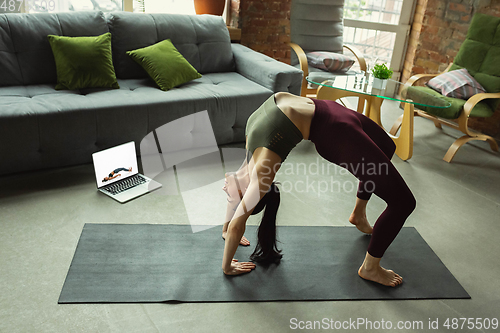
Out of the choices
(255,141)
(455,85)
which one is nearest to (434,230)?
(255,141)

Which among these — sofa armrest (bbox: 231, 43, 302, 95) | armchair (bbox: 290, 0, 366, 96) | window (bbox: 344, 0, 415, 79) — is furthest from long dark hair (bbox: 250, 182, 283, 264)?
window (bbox: 344, 0, 415, 79)

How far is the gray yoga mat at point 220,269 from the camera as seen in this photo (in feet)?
5.91

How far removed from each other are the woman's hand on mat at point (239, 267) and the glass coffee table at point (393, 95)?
1615mm

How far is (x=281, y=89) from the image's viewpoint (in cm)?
316

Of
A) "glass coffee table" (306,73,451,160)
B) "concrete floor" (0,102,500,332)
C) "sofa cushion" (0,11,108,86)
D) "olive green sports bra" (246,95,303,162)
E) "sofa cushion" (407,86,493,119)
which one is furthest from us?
"sofa cushion" (407,86,493,119)

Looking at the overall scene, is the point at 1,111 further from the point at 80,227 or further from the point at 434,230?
the point at 434,230

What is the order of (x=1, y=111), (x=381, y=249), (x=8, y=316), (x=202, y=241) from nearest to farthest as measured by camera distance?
1. (x=8, y=316)
2. (x=381, y=249)
3. (x=202, y=241)
4. (x=1, y=111)

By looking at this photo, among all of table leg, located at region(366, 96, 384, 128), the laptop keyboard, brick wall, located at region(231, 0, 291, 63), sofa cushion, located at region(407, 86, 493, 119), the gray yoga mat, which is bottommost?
the gray yoga mat

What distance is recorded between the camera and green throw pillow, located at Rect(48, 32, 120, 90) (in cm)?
282

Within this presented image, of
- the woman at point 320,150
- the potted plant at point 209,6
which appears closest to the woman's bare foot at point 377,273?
the woman at point 320,150

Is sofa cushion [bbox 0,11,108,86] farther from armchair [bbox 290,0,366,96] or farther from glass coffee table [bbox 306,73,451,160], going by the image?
armchair [bbox 290,0,366,96]

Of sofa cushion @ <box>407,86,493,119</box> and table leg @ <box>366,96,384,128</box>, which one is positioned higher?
sofa cushion @ <box>407,86,493,119</box>

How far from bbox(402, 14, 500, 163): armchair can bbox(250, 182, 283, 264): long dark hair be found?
184 cm

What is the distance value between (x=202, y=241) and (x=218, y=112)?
1.13 meters
